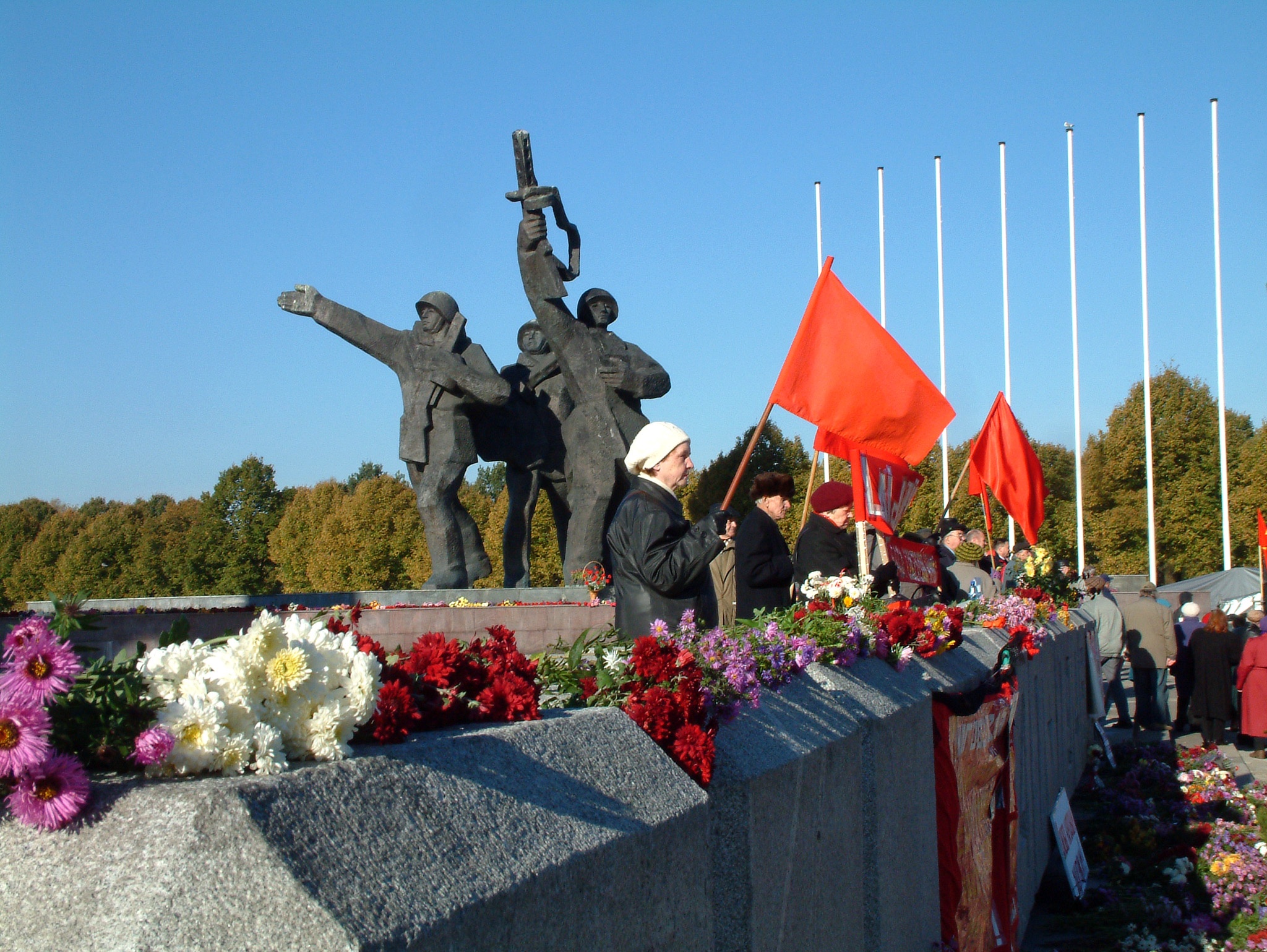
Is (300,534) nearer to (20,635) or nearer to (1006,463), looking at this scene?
(1006,463)

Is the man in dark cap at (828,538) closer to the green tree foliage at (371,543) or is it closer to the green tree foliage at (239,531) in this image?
the green tree foliage at (371,543)

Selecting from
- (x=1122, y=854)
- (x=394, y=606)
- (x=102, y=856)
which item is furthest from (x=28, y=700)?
(x=394, y=606)

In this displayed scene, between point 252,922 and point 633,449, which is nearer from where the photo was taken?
point 252,922

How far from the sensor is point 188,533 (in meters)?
49.2

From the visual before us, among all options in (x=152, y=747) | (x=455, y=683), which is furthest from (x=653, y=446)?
(x=152, y=747)

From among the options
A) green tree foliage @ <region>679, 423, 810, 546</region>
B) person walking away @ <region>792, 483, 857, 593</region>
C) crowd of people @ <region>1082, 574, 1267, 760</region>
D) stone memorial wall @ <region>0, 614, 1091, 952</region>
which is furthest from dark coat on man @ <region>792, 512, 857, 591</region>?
green tree foliage @ <region>679, 423, 810, 546</region>

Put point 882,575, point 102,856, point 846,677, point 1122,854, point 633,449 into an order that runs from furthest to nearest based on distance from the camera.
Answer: point 1122,854 → point 882,575 → point 633,449 → point 846,677 → point 102,856

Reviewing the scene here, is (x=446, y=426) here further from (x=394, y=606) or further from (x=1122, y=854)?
(x=1122, y=854)

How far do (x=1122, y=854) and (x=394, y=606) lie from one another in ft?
25.2

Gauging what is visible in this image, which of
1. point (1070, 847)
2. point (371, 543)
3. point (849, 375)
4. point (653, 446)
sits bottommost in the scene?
point (1070, 847)

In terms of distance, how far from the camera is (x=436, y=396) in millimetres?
14523

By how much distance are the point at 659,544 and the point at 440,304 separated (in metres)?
11.2

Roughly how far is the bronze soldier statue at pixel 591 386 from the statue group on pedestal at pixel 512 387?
0.01 m

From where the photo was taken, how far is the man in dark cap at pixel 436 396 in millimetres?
14430
